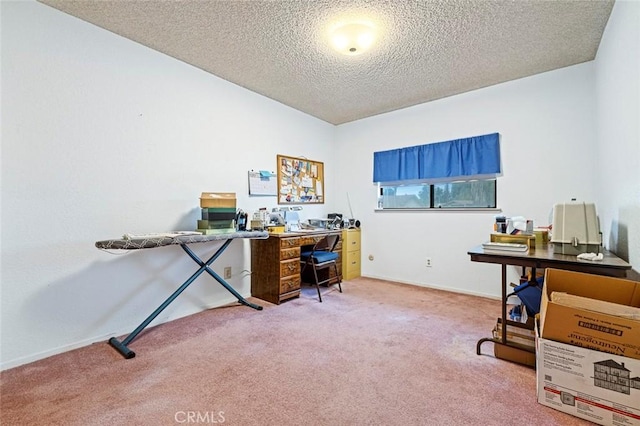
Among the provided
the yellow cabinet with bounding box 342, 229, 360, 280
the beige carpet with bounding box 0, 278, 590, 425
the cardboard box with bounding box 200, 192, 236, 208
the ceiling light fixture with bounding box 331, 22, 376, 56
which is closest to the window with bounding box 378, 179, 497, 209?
the yellow cabinet with bounding box 342, 229, 360, 280

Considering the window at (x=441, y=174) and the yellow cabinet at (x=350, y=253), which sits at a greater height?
the window at (x=441, y=174)

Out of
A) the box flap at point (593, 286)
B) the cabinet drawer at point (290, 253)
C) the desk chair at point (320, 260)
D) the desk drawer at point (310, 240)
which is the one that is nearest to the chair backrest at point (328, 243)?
the desk chair at point (320, 260)

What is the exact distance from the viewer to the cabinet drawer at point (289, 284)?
10.5ft

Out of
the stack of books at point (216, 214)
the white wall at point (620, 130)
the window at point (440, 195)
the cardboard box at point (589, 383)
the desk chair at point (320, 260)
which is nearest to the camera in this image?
the cardboard box at point (589, 383)

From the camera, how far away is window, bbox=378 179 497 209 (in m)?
3.50

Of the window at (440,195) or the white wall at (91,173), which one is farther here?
the window at (440,195)

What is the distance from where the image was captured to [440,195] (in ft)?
12.7

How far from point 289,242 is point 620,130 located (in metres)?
A: 2.94

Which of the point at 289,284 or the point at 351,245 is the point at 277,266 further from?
the point at 351,245

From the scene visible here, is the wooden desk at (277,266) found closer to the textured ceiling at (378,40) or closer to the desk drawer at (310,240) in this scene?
the desk drawer at (310,240)

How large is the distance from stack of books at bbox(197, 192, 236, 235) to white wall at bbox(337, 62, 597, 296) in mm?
2369

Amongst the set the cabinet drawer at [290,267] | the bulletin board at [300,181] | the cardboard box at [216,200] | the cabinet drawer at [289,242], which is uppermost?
the bulletin board at [300,181]

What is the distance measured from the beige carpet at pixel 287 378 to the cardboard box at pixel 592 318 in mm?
415

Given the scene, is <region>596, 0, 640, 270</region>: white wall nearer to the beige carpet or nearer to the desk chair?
the beige carpet
